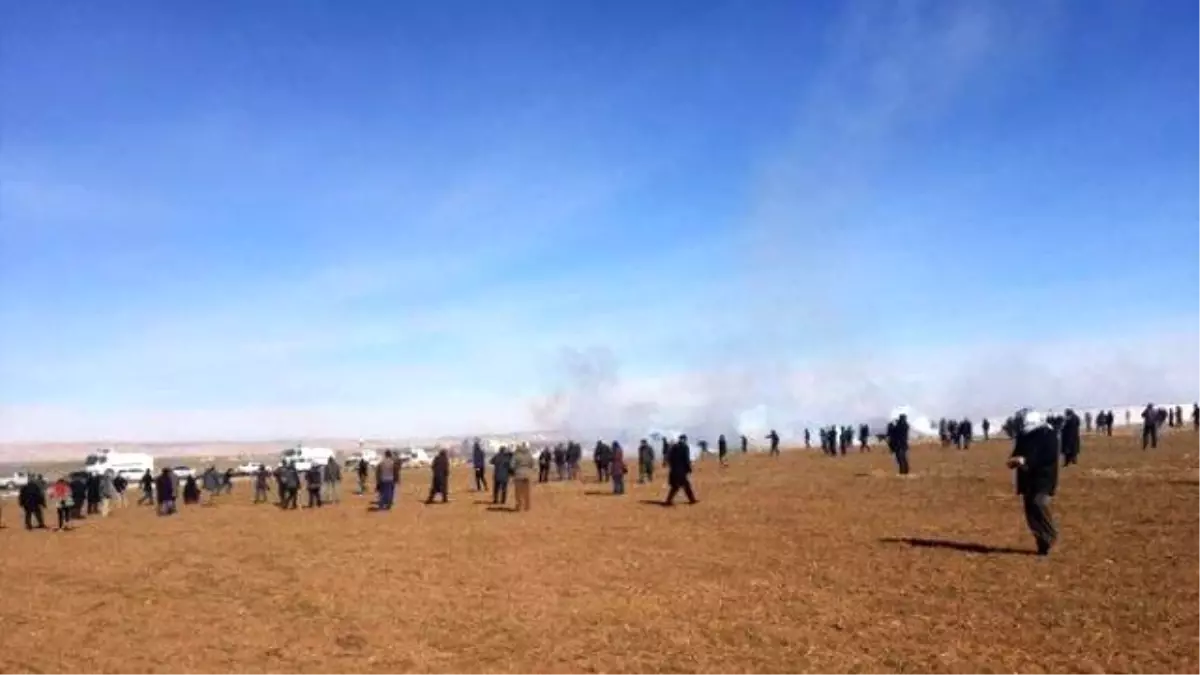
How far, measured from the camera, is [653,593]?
46.0 ft

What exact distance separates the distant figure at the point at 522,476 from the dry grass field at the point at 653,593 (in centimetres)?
190

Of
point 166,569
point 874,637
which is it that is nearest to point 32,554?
point 166,569

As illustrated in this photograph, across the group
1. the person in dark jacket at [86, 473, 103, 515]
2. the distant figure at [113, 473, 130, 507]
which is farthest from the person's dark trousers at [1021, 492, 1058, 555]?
the distant figure at [113, 473, 130, 507]

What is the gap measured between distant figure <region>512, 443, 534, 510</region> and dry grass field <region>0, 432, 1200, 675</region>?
6.24ft

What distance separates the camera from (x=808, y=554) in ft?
55.3

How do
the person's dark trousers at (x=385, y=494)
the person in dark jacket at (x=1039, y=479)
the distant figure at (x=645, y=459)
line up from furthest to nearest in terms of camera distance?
the distant figure at (x=645, y=459), the person's dark trousers at (x=385, y=494), the person in dark jacket at (x=1039, y=479)

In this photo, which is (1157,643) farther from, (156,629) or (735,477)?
(735,477)

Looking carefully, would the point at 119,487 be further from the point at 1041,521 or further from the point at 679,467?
the point at 1041,521

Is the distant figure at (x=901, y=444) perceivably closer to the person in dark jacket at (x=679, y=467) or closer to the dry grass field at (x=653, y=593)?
the dry grass field at (x=653, y=593)

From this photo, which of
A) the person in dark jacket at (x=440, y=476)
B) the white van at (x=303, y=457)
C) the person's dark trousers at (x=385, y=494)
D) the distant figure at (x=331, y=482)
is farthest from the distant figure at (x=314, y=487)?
the white van at (x=303, y=457)

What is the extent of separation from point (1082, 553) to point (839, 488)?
49.6 ft

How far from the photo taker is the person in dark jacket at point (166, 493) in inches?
1401

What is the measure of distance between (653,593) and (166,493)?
2688 cm

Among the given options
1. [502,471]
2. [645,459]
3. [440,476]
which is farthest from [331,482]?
[645,459]
